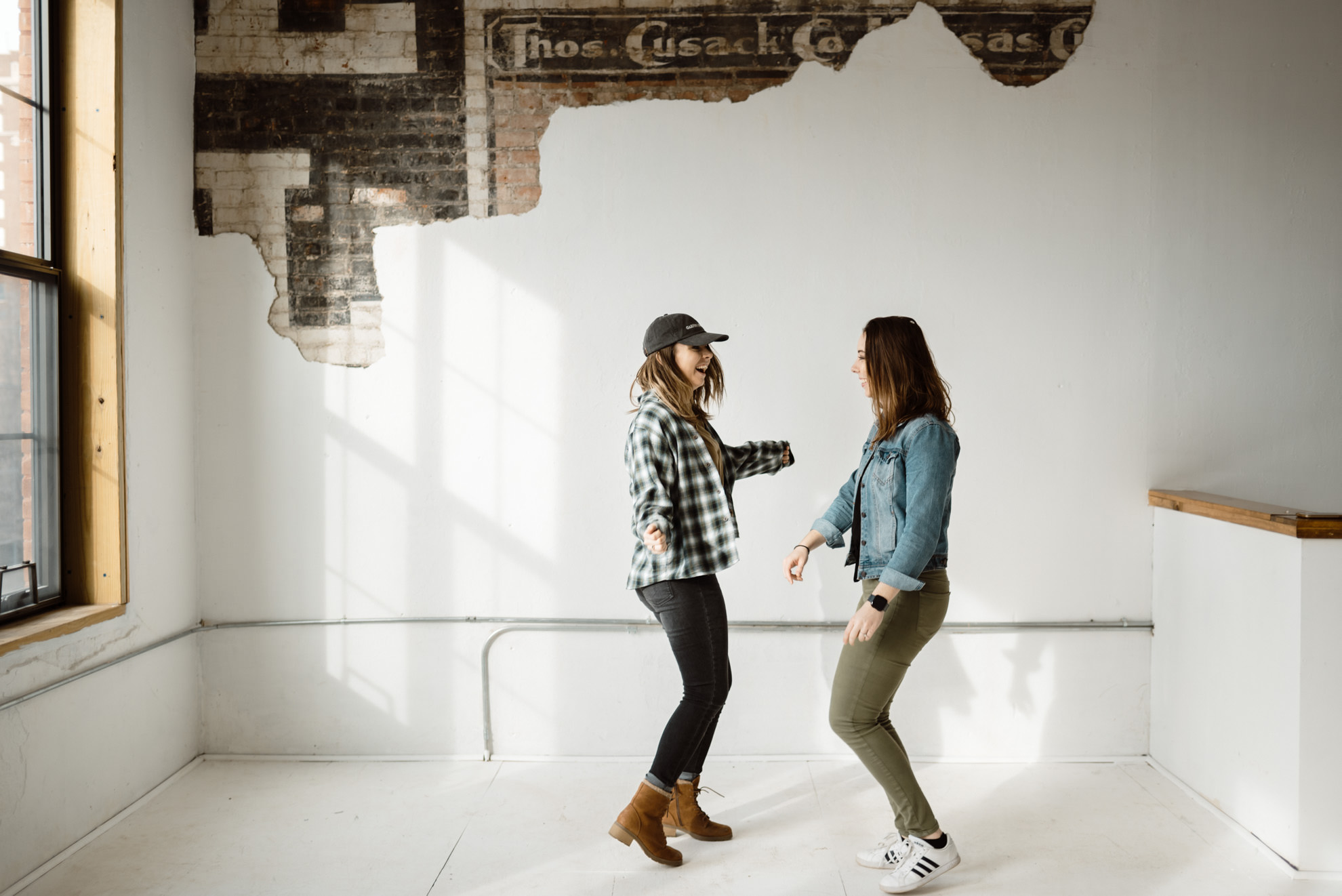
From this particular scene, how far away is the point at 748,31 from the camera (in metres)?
3.12

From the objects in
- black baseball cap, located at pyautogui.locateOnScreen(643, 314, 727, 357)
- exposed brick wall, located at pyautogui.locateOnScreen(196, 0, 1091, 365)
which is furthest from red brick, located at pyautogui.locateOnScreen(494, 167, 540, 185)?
black baseball cap, located at pyautogui.locateOnScreen(643, 314, 727, 357)

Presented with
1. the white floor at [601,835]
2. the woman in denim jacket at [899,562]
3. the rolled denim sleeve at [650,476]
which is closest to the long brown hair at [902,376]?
the woman in denim jacket at [899,562]

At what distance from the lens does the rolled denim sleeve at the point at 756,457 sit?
2551 mm

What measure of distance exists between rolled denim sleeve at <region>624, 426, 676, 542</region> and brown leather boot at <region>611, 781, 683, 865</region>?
0.72 meters

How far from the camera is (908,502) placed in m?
2.13

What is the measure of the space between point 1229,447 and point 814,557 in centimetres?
161

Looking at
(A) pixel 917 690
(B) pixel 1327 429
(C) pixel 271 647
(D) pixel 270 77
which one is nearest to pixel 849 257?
(A) pixel 917 690

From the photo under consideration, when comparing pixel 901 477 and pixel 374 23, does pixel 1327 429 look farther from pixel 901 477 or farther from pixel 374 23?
pixel 374 23

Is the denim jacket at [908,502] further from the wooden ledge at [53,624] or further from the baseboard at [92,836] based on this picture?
the baseboard at [92,836]

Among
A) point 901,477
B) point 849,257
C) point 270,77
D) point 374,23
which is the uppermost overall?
point 374,23

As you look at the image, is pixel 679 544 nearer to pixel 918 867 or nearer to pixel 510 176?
pixel 918 867

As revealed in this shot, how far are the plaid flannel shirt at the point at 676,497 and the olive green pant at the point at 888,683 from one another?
0.44 metres

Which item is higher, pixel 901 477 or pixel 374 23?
pixel 374 23

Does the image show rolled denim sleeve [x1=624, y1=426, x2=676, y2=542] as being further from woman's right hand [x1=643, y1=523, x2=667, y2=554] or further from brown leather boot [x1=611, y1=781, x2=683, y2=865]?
brown leather boot [x1=611, y1=781, x2=683, y2=865]
